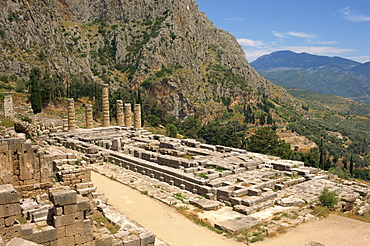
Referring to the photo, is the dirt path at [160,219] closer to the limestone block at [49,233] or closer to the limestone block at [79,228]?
the limestone block at [79,228]

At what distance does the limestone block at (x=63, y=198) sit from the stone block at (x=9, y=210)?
78 centimetres

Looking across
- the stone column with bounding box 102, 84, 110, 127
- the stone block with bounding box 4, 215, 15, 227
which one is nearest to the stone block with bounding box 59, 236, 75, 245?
the stone block with bounding box 4, 215, 15, 227

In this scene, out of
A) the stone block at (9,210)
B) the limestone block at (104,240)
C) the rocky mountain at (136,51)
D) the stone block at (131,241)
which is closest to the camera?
the stone block at (9,210)

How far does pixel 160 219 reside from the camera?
487 inches

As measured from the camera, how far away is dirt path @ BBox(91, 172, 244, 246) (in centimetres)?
1072

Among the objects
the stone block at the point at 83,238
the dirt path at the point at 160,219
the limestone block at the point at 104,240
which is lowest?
the dirt path at the point at 160,219

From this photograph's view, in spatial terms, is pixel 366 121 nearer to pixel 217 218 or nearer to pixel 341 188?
pixel 341 188

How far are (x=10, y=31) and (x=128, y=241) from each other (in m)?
67.5

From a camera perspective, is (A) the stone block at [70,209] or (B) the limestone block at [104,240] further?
(B) the limestone block at [104,240]

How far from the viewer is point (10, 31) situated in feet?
208

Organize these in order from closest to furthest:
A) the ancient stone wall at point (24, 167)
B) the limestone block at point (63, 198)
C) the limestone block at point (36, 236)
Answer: the limestone block at point (36, 236) → the limestone block at point (63, 198) → the ancient stone wall at point (24, 167)

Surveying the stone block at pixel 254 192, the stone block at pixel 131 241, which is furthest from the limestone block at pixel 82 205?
the stone block at pixel 254 192

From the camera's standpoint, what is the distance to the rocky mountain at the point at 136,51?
66.2 meters

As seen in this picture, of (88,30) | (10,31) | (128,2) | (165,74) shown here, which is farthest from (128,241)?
(128,2)
